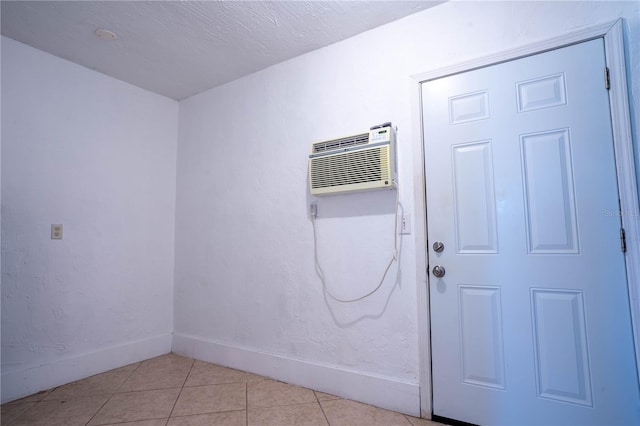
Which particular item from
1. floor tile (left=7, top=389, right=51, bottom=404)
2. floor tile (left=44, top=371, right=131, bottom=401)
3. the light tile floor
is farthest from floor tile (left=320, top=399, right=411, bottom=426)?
floor tile (left=7, top=389, right=51, bottom=404)

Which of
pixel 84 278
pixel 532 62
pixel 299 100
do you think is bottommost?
pixel 84 278

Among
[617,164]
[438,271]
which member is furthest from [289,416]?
[617,164]

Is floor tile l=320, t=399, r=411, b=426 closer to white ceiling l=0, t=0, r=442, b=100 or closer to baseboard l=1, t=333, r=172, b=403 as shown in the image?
baseboard l=1, t=333, r=172, b=403

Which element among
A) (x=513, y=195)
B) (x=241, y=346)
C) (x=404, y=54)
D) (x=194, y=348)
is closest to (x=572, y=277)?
(x=513, y=195)

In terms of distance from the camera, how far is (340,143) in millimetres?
2180

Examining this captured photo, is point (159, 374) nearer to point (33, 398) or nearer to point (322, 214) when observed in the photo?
point (33, 398)

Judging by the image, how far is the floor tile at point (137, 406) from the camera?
1.91 meters

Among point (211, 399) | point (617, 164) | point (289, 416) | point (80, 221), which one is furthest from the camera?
point (80, 221)

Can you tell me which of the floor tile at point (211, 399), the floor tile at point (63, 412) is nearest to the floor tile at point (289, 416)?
the floor tile at point (211, 399)

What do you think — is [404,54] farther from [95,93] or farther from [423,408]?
[95,93]

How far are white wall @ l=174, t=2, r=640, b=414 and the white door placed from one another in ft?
0.50

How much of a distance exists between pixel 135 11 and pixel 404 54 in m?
1.79

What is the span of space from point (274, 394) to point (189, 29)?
264 centimetres

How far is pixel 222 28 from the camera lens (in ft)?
7.34
